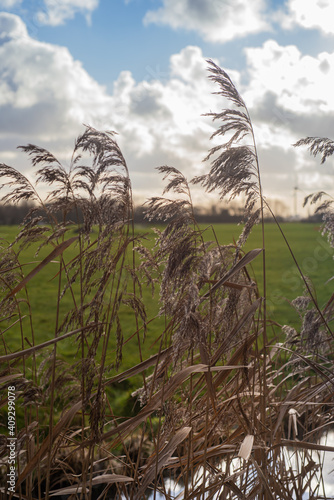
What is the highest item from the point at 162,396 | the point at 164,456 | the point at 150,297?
the point at 162,396

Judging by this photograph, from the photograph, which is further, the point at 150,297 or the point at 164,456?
the point at 150,297

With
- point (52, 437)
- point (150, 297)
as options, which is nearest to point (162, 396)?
point (52, 437)

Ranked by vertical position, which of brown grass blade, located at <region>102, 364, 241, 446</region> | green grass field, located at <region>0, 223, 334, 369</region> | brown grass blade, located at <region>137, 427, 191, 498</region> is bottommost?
green grass field, located at <region>0, 223, 334, 369</region>

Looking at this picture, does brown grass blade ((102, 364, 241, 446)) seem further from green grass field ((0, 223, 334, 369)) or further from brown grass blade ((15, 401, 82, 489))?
green grass field ((0, 223, 334, 369))

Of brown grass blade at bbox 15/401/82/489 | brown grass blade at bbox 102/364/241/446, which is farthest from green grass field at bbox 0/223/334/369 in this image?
brown grass blade at bbox 15/401/82/489

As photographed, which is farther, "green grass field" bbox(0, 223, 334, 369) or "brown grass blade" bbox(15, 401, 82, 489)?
"green grass field" bbox(0, 223, 334, 369)

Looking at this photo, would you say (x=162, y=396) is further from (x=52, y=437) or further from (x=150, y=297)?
(x=150, y=297)

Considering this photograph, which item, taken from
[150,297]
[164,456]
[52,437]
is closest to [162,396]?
[164,456]

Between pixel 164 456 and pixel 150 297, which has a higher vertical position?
pixel 164 456

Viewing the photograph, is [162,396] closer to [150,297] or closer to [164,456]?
[164,456]

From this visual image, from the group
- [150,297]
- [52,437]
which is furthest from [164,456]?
[150,297]

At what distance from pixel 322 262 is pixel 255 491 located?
19694mm

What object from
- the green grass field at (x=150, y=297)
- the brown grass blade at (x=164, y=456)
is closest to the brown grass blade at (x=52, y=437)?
the brown grass blade at (x=164, y=456)

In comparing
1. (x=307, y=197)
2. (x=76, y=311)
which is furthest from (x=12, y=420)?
(x=307, y=197)
